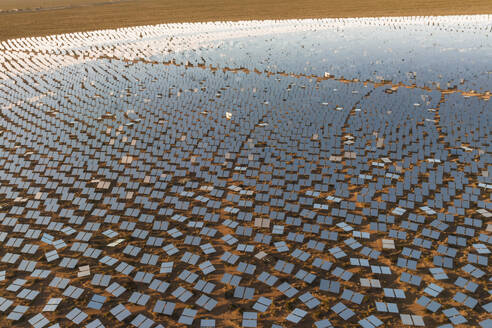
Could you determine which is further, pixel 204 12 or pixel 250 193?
pixel 204 12

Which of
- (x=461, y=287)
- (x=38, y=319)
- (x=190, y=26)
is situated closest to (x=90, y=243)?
(x=38, y=319)

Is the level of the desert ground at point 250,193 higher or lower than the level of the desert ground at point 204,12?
lower

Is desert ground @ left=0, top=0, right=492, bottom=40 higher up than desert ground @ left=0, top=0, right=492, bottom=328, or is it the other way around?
desert ground @ left=0, top=0, right=492, bottom=40

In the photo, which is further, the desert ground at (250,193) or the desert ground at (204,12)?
the desert ground at (204,12)

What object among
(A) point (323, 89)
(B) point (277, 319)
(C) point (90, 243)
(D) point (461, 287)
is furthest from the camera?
(A) point (323, 89)

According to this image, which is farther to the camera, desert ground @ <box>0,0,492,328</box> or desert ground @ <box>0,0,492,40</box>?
desert ground @ <box>0,0,492,40</box>

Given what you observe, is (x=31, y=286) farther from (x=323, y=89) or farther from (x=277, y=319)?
(x=323, y=89)

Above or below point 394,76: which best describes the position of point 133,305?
below

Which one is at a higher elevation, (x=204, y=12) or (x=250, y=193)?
(x=204, y=12)
